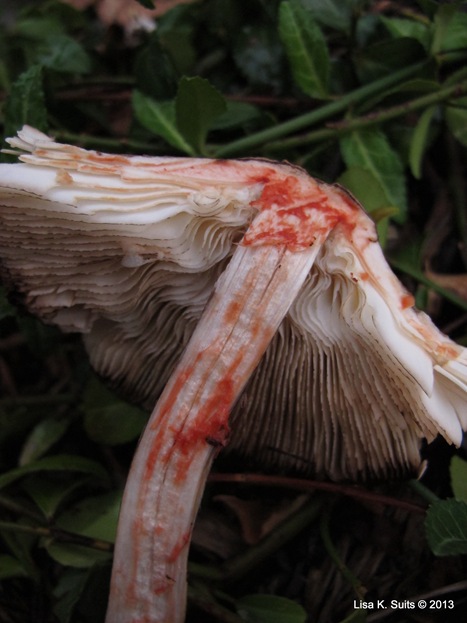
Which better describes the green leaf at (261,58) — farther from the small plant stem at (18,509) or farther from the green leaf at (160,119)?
the small plant stem at (18,509)

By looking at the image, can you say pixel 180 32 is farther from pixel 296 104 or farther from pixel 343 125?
pixel 343 125

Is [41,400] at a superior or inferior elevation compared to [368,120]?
inferior

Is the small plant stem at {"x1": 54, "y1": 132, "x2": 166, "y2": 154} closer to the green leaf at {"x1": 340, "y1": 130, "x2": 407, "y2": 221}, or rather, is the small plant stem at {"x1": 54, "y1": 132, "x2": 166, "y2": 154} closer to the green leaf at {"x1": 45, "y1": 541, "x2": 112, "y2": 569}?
the green leaf at {"x1": 340, "y1": 130, "x2": 407, "y2": 221}

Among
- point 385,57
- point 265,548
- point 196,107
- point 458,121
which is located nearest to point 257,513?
point 265,548

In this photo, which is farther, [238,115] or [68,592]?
[238,115]

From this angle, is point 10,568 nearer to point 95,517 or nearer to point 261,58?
point 95,517

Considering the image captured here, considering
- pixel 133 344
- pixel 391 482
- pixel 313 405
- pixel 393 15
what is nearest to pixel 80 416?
pixel 133 344
